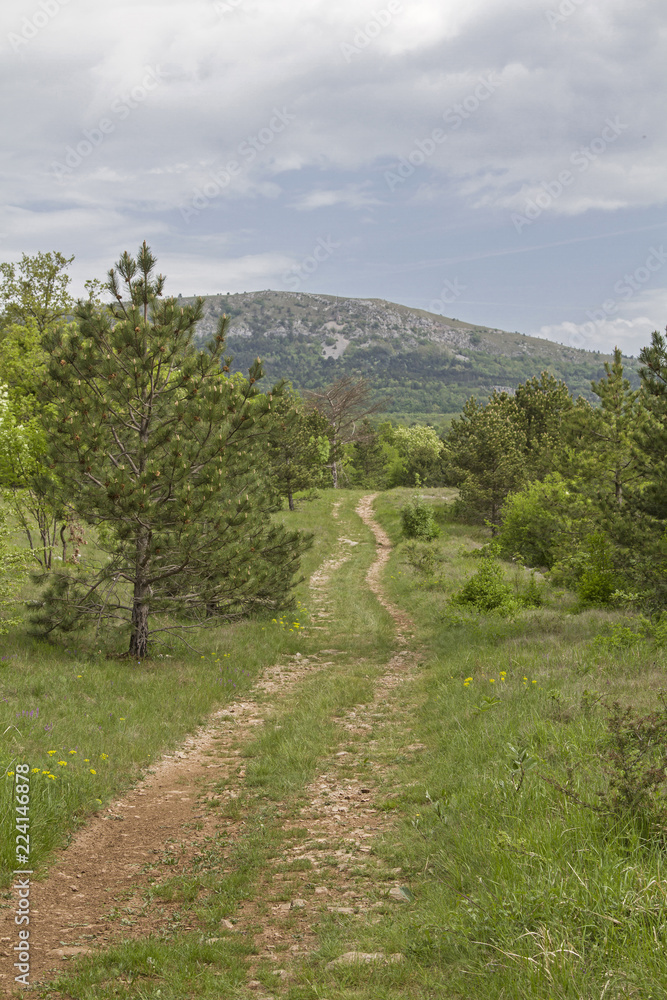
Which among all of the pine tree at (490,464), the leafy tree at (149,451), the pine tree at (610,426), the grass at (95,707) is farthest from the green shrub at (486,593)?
the pine tree at (490,464)

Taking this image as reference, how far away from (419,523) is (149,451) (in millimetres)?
19182

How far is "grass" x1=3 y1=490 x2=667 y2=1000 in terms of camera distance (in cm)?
327

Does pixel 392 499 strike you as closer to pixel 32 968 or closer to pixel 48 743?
pixel 48 743

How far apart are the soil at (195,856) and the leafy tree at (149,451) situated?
3.15 meters

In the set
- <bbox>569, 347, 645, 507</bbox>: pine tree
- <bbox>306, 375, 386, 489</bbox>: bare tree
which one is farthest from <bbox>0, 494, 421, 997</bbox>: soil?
<bbox>306, 375, 386, 489</bbox>: bare tree

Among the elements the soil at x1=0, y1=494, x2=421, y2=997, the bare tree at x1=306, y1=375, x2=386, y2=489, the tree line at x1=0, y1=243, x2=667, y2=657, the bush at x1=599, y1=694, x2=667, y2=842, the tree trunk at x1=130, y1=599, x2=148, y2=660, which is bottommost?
the soil at x1=0, y1=494, x2=421, y2=997

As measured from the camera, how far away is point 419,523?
27.6m

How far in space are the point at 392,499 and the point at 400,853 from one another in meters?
36.5

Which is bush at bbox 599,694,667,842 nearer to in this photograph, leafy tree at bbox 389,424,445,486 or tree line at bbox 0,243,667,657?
tree line at bbox 0,243,667,657

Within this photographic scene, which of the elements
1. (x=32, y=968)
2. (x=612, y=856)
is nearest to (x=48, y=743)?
(x=32, y=968)

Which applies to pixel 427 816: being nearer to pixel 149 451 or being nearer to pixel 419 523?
pixel 149 451

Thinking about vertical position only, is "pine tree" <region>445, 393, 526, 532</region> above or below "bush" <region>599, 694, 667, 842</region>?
above

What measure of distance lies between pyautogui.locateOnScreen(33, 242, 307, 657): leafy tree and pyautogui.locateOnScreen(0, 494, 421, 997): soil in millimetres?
3154

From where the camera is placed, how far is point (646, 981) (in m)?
2.73
